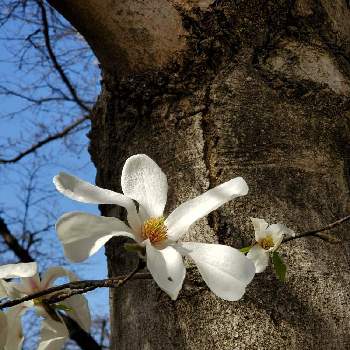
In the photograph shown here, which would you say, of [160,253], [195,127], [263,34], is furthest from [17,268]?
[263,34]

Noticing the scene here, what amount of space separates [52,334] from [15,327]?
1.7 inches

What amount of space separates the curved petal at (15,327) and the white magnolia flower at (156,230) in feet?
0.56

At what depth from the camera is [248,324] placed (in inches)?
28.6

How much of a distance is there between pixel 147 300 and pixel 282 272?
0.25 m

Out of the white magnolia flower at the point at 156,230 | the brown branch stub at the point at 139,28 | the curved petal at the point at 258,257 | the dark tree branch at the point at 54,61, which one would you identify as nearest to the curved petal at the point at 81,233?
the white magnolia flower at the point at 156,230

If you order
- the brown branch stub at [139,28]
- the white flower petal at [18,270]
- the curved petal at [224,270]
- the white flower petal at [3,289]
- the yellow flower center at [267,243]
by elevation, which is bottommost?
the yellow flower center at [267,243]

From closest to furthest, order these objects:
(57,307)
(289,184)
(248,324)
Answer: (57,307) → (248,324) → (289,184)

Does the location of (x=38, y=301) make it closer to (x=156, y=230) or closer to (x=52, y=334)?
(x=52, y=334)

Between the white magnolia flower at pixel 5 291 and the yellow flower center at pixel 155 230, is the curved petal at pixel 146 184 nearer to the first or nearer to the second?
the yellow flower center at pixel 155 230

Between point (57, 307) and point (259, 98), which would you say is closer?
point (57, 307)

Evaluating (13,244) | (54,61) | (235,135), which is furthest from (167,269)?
(13,244)

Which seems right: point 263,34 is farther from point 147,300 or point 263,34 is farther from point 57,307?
point 57,307

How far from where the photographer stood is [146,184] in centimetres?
61

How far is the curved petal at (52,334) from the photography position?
0.61 meters
